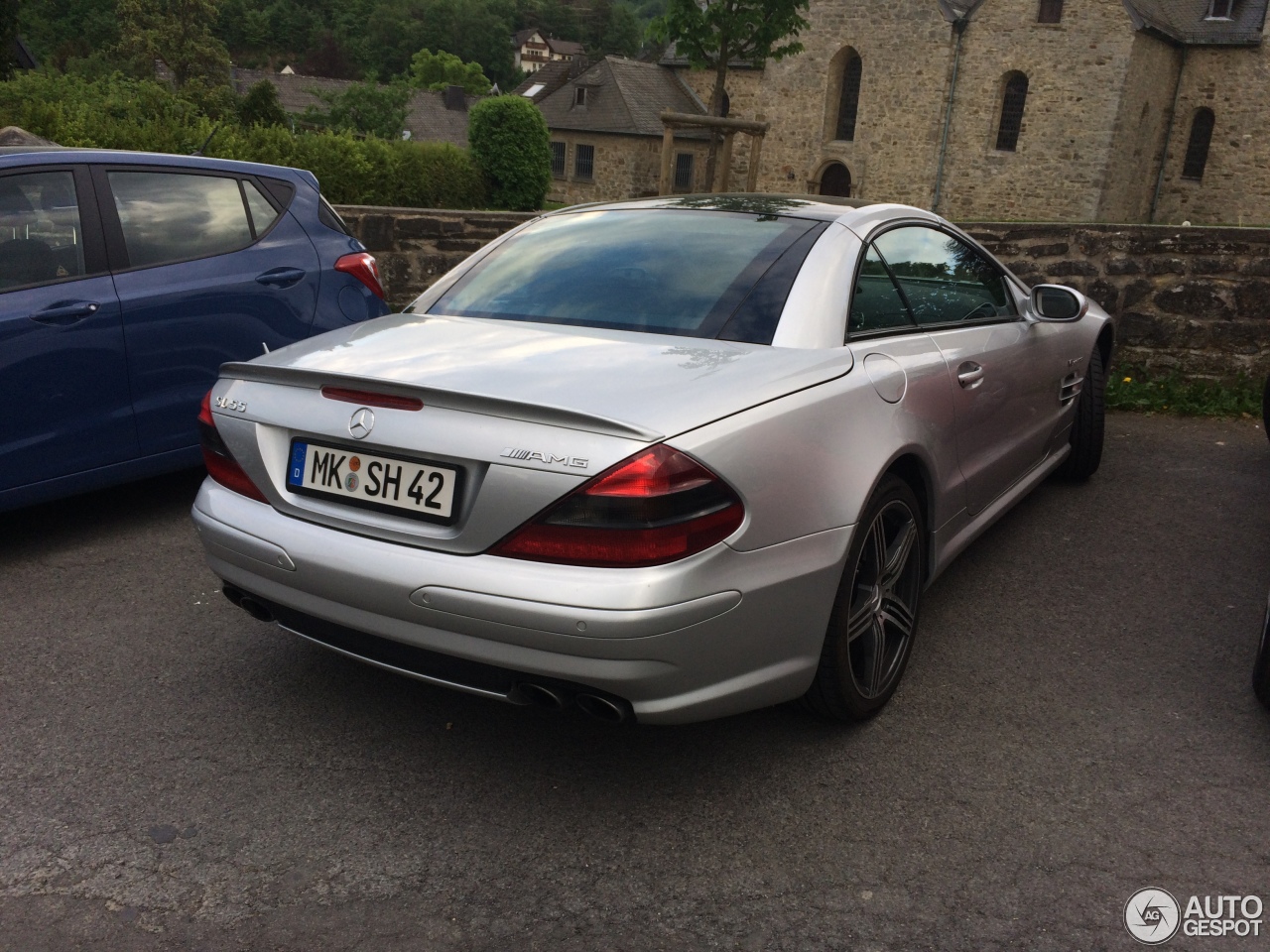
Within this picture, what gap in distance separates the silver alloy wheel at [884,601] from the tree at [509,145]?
2673cm

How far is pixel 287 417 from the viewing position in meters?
2.60

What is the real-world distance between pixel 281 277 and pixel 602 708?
338 cm

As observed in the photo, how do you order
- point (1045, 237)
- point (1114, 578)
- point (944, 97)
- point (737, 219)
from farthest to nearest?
point (944, 97) → point (1045, 237) → point (1114, 578) → point (737, 219)

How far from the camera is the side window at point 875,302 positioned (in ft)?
10.0

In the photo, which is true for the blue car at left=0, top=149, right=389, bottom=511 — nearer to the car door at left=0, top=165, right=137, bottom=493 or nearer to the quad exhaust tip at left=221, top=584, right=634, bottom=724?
the car door at left=0, top=165, right=137, bottom=493

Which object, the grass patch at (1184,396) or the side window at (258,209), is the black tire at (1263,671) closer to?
the side window at (258,209)

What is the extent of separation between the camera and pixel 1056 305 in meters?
4.16

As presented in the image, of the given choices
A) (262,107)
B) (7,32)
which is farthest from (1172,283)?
(262,107)

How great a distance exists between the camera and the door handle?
11.2 feet

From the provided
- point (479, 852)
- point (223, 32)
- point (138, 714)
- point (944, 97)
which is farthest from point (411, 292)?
point (223, 32)

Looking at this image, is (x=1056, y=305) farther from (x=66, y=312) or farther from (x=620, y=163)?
(x=620, y=163)

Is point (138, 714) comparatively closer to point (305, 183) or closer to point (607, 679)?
point (607, 679)

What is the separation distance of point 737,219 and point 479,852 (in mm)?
2065

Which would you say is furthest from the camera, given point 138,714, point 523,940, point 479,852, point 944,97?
point 944,97
